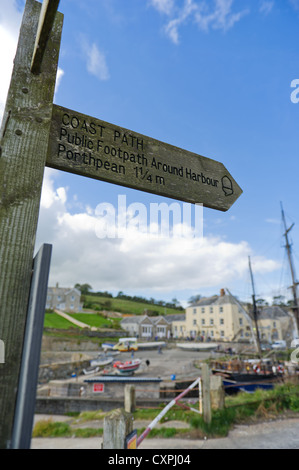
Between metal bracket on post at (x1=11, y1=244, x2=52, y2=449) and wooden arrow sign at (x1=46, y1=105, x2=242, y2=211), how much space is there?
2.41 feet

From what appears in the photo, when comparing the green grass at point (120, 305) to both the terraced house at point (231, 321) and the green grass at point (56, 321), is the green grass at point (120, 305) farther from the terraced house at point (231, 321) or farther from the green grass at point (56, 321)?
the terraced house at point (231, 321)

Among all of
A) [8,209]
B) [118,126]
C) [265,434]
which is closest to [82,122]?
[118,126]

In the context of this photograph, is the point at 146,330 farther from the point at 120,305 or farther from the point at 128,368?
the point at 128,368

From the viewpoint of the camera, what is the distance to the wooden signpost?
107 centimetres

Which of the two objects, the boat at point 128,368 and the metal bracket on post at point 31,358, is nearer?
the metal bracket on post at point 31,358

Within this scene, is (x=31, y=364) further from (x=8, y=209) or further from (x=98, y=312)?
(x=98, y=312)

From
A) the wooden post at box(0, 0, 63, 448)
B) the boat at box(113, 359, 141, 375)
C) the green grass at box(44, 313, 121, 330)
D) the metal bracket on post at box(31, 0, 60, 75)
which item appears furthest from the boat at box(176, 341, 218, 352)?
the metal bracket on post at box(31, 0, 60, 75)

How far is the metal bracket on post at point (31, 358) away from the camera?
847mm

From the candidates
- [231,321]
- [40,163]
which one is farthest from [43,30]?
[231,321]

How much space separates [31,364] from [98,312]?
3272 inches

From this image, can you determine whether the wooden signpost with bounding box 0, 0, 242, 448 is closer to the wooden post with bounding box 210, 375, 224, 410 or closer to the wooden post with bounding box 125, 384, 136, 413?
the wooden post with bounding box 210, 375, 224, 410

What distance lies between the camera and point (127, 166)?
1.77m

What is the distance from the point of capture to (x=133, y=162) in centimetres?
181

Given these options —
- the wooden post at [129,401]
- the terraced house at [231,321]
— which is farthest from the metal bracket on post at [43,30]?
the terraced house at [231,321]
